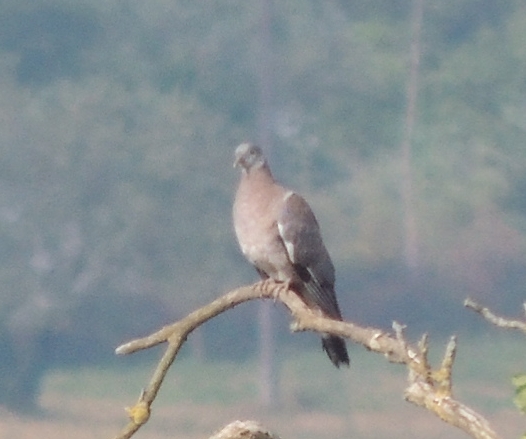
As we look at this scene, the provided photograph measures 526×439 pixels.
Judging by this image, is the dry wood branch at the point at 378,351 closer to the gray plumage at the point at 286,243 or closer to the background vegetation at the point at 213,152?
the gray plumage at the point at 286,243

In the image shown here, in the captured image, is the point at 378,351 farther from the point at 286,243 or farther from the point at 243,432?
the point at 286,243

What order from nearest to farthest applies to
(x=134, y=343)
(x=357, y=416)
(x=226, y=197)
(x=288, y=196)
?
(x=134, y=343)
(x=288, y=196)
(x=226, y=197)
(x=357, y=416)

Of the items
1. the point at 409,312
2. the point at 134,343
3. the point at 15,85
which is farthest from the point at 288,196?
the point at 15,85

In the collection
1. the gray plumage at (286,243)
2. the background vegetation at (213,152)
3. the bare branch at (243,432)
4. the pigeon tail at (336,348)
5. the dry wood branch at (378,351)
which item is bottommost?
the bare branch at (243,432)

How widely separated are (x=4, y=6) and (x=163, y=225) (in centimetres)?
74

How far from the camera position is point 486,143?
3047 mm

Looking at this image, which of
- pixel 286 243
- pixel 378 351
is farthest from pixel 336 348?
pixel 378 351

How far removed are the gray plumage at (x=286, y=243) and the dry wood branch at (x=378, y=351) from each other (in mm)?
497

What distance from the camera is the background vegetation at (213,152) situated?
2996 millimetres

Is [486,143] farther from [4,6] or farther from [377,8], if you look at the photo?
[4,6]

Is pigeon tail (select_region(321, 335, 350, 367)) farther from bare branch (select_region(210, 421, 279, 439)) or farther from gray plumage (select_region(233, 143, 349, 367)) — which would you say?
bare branch (select_region(210, 421, 279, 439))

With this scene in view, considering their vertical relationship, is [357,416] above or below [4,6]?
below

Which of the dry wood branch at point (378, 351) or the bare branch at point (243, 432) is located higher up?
the dry wood branch at point (378, 351)

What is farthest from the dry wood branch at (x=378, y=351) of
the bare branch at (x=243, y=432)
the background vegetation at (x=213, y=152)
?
the background vegetation at (x=213, y=152)
